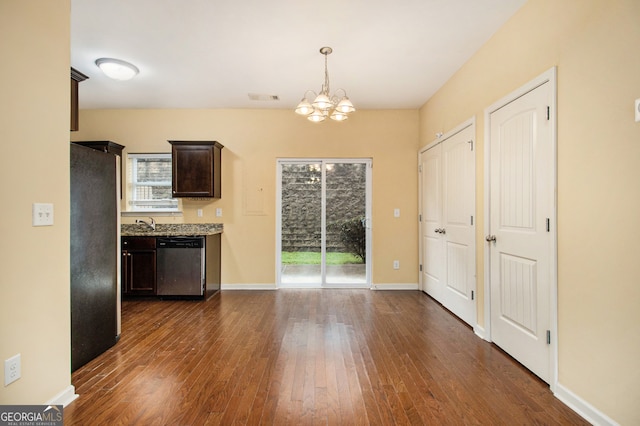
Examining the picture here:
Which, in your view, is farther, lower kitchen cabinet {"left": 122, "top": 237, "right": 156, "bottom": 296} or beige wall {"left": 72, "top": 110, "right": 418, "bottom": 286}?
beige wall {"left": 72, "top": 110, "right": 418, "bottom": 286}

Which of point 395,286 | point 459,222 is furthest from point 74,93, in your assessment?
point 395,286

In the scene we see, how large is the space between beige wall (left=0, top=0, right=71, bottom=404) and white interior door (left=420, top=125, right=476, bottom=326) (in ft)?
11.0

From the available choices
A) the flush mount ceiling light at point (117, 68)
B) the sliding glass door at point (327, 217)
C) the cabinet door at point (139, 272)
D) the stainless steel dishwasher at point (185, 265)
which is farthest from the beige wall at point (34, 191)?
the sliding glass door at point (327, 217)

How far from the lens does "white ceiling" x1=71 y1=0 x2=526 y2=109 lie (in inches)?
94.6

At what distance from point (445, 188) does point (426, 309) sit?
1.52 metres

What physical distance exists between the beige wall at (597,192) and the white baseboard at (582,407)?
0.10 ft

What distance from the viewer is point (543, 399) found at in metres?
1.89

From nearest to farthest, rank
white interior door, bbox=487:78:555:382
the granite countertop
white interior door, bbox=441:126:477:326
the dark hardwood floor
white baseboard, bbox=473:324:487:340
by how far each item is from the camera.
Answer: the dark hardwood floor
white interior door, bbox=487:78:555:382
white baseboard, bbox=473:324:487:340
white interior door, bbox=441:126:477:326
the granite countertop

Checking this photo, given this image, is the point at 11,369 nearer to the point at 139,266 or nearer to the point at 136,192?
the point at 139,266

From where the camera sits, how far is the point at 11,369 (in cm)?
151

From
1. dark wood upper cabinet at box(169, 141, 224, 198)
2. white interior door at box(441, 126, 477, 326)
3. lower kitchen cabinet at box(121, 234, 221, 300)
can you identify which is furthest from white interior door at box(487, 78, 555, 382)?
dark wood upper cabinet at box(169, 141, 224, 198)

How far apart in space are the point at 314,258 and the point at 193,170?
2.27m

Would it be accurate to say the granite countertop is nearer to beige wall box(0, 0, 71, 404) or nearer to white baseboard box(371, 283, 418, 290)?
white baseboard box(371, 283, 418, 290)

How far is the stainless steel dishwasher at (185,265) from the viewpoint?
13.5 feet
